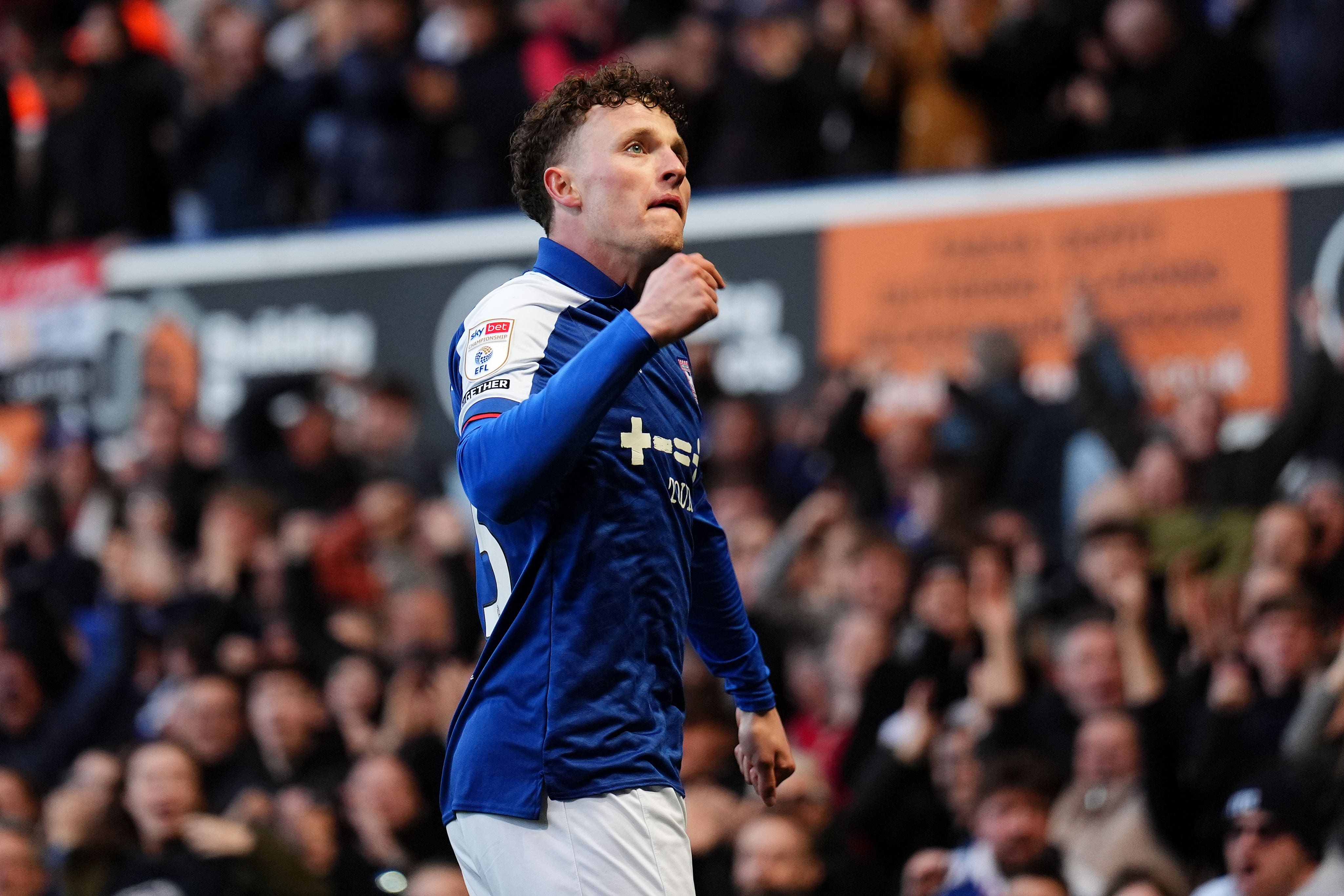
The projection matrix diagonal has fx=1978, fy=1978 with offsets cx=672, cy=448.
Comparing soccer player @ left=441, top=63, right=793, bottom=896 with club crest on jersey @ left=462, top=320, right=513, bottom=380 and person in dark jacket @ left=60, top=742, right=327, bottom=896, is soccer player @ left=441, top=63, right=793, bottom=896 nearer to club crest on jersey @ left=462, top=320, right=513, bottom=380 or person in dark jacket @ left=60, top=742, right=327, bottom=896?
club crest on jersey @ left=462, top=320, right=513, bottom=380

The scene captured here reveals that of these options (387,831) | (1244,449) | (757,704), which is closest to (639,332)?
(757,704)

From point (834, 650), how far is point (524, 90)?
4.19 m

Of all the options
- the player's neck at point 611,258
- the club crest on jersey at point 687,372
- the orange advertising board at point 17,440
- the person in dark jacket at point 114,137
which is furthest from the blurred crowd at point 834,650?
the player's neck at point 611,258

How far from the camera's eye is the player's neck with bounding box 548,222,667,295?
344 centimetres

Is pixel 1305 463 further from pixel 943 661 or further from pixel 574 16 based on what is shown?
pixel 574 16

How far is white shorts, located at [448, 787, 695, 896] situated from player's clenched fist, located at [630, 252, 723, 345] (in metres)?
0.75

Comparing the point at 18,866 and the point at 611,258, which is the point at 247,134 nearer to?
the point at 18,866

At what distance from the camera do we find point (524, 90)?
1027 centimetres

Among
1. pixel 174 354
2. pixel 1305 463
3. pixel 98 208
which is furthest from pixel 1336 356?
pixel 98 208

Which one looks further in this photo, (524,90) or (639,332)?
(524,90)

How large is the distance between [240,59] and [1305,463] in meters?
6.58

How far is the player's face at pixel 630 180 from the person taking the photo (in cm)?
339

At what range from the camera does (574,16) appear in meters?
10.4

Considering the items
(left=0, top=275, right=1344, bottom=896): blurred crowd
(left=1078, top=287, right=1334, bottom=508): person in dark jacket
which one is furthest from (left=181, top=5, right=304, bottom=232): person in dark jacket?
(left=1078, top=287, right=1334, bottom=508): person in dark jacket
